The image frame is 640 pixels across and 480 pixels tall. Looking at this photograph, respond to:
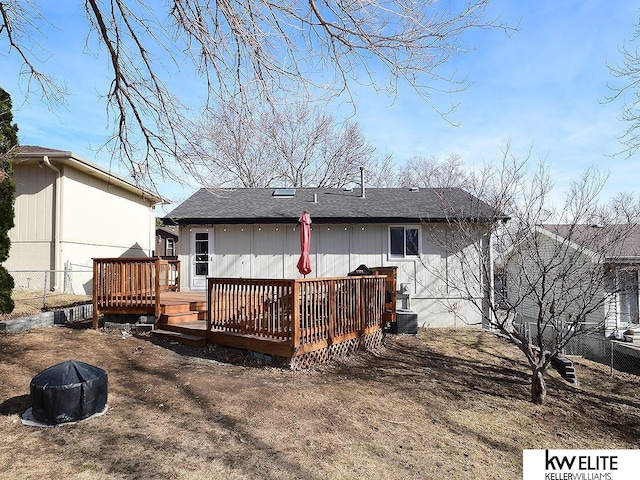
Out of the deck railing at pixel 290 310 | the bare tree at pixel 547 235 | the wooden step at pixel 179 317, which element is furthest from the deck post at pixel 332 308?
the wooden step at pixel 179 317

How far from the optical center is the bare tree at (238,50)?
13.1 ft

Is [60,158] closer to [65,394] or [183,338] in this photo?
[183,338]

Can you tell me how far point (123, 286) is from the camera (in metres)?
7.98

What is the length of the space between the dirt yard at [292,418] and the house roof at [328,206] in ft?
15.8

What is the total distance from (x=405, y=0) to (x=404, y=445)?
4.33 m

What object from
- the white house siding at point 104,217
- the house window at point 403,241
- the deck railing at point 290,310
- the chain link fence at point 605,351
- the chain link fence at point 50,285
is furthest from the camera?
the white house siding at point 104,217

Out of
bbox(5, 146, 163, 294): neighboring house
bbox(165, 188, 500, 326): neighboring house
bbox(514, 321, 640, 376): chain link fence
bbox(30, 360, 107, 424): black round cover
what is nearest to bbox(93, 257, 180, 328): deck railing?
bbox(165, 188, 500, 326): neighboring house

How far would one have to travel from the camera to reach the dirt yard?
3369mm

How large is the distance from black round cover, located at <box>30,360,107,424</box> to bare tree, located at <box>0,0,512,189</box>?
112 inches

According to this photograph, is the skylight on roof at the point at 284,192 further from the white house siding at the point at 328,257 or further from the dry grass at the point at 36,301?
the dry grass at the point at 36,301

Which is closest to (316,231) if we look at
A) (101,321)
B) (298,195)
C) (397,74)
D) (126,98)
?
(298,195)

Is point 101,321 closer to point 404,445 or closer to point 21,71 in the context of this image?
point 21,71

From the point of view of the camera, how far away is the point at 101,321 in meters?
8.41

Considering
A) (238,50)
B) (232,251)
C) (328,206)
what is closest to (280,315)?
(238,50)
